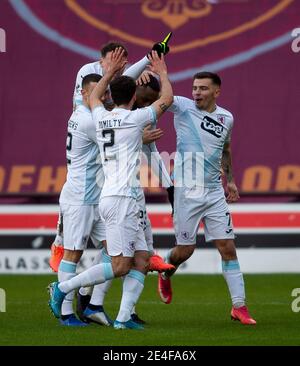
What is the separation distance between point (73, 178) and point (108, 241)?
112 cm

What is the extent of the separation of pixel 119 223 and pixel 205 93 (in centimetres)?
193

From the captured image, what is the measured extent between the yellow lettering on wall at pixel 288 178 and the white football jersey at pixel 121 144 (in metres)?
7.03

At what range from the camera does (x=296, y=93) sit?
16625mm

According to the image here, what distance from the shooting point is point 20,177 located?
16656mm

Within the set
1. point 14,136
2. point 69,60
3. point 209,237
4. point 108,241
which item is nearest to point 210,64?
point 69,60

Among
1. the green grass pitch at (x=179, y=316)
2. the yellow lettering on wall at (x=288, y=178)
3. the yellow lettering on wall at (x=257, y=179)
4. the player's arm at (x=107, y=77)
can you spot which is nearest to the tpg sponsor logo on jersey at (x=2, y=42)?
the green grass pitch at (x=179, y=316)

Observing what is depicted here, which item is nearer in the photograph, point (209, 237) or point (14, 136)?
point (209, 237)

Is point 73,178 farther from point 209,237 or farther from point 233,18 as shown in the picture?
point 233,18

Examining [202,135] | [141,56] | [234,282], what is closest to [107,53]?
[202,135]

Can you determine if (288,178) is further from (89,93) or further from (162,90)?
(162,90)

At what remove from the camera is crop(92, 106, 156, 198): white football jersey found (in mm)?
9555

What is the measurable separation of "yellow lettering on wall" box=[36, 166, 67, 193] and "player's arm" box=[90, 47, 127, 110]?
6789 millimetres

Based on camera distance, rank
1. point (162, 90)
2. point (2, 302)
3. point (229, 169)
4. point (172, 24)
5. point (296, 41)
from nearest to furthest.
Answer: point (162, 90) → point (229, 169) → point (2, 302) → point (296, 41) → point (172, 24)

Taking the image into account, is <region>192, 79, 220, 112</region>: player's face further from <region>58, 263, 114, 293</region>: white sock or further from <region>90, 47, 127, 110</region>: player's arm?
<region>58, 263, 114, 293</region>: white sock
